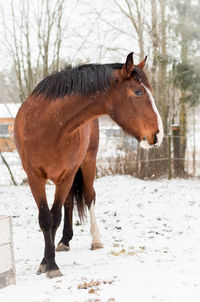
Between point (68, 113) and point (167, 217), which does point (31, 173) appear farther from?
point (167, 217)

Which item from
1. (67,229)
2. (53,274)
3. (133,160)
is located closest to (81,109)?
(53,274)

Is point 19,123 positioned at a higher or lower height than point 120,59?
lower

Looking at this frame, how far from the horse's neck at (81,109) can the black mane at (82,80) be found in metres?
0.06

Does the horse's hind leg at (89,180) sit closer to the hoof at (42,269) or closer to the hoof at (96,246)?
the hoof at (96,246)

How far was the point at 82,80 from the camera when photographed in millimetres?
2975

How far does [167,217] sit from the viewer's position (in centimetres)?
534

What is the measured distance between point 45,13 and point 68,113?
20.5 ft

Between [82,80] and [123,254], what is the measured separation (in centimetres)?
185

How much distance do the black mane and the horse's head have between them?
4cm

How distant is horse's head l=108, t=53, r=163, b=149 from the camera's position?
273 cm

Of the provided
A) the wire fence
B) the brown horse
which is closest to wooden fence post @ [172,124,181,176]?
the wire fence

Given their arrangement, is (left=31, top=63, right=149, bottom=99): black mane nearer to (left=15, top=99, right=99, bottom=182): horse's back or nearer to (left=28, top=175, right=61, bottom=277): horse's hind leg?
(left=15, top=99, right=99, bottom=182): horse's back

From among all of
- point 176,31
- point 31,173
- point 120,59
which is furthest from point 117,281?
point 120,59

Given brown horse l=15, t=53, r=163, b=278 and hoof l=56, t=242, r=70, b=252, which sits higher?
brown horse l=15, t=53, r=163, b=278
